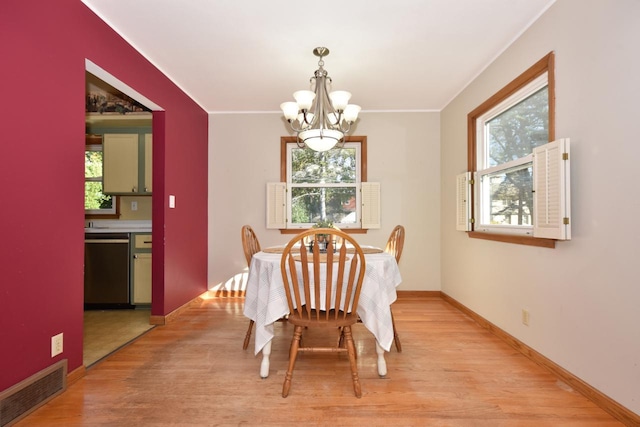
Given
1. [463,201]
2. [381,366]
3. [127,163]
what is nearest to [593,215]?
[381,366]

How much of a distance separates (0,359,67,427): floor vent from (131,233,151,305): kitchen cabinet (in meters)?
1.75

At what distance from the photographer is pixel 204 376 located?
2.07 m

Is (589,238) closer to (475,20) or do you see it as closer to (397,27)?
(475,20)

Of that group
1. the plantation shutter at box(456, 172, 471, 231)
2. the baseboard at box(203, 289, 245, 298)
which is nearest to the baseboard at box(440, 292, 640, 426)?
the plantation shutter at box(456, 172, 471, 231)

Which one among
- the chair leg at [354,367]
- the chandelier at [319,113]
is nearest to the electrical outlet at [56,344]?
the chair leg at [354,367]

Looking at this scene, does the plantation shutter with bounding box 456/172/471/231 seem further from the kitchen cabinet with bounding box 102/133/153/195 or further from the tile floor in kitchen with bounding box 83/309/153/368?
the kitchen cabinet with bounding box 102/133/153/195

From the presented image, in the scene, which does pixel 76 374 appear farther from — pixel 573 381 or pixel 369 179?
pixel 369 179

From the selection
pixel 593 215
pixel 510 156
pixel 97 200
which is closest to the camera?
pixel 593 215

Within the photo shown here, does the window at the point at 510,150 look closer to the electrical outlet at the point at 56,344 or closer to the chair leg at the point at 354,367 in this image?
the chair leg at the point at 354,367

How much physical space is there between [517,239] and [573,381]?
38.7 inches

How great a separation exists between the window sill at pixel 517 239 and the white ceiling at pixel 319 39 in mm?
1574

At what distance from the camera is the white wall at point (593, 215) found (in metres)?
1.59

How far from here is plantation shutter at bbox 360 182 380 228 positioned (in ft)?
13.7

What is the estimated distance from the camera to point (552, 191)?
6.58 ft
